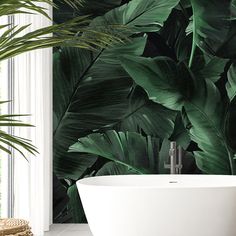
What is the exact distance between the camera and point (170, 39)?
521 centimetres

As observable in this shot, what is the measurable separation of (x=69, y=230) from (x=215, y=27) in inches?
89.8

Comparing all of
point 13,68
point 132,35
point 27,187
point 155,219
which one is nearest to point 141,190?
point 155,219

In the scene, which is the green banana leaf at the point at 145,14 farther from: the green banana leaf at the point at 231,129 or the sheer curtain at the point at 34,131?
the green banana leaf at the point at 231,129

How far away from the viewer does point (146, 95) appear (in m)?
5.19

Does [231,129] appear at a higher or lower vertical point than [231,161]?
higher

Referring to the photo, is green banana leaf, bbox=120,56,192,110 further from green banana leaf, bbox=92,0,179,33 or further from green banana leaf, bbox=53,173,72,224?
green banana leaf, bbox=53,173,72,224

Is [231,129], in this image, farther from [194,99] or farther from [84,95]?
[84,95]

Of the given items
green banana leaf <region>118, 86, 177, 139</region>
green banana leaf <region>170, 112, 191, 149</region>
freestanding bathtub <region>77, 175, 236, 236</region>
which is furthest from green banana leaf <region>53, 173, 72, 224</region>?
freestanding bathtub <region>77, 175, 236, 236</region>

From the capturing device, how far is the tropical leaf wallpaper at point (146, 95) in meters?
5.12

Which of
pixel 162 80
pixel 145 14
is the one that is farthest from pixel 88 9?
pixel 162 80

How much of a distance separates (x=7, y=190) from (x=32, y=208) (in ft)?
0.91

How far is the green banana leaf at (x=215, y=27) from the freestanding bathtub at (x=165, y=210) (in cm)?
174

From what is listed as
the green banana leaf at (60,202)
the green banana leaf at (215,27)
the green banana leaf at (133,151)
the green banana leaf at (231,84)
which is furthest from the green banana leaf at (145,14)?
the green banana leaf at (60,202)

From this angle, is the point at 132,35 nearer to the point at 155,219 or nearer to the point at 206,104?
the point at 206,104
